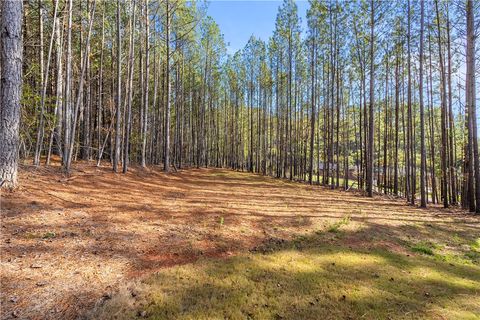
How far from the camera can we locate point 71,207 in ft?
17.0

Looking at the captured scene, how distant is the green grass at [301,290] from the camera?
99.6 inches

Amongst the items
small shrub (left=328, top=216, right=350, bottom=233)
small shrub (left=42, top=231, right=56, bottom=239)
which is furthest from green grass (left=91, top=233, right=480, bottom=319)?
small shrub (left=42, top=231, right=56, bottom=239)

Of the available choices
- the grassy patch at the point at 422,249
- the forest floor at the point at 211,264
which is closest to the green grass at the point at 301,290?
the forest floor at the point at 211,264

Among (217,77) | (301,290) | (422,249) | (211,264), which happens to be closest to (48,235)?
(211,264)

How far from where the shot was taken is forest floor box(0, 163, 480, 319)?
2.56 metres

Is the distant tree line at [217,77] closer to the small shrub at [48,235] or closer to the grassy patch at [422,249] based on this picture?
the small shrub at [48,235]

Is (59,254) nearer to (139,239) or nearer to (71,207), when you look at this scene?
(139,239)

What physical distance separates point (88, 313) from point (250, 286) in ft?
5.70

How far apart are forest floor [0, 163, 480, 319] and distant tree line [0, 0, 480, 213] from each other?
2091 mm

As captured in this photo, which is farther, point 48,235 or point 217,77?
point 217,77

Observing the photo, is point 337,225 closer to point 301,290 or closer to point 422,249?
point 422,249

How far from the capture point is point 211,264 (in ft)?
11.4

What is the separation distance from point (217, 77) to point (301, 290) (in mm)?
28221

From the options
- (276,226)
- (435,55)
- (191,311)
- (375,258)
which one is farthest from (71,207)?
(435,55)
